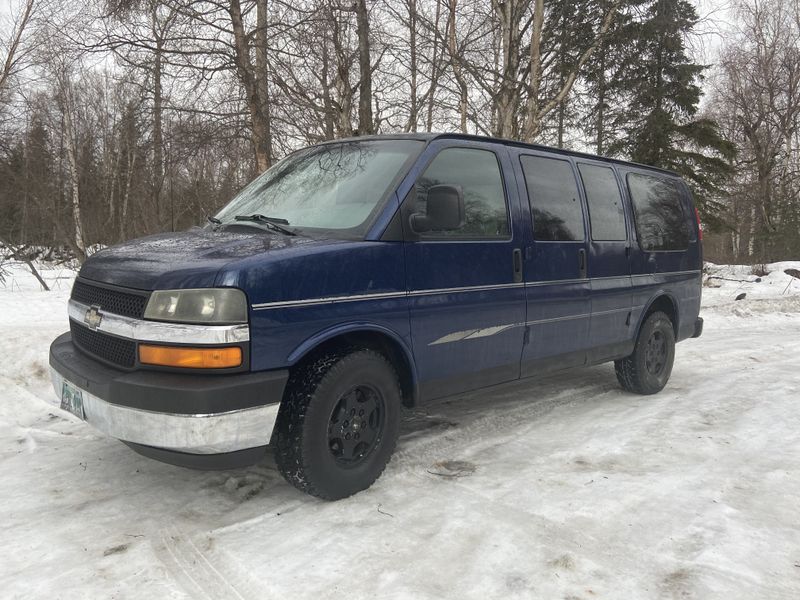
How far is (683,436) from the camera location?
14.3 ft

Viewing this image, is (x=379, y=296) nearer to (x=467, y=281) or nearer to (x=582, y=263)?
(x=467, y=281)

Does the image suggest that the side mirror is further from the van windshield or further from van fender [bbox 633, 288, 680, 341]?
van fender [bbox 633, 288, 680, 341]

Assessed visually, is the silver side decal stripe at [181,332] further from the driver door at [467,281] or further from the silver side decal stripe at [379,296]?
the driver door at [467,281]

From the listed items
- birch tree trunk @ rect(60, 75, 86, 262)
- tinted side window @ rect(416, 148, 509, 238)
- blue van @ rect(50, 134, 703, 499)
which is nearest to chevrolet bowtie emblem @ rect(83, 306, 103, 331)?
blue van @ rect(50, 134, 703, 499)

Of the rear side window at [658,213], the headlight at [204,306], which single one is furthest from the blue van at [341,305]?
the rear side window at [658,213]

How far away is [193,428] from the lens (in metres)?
2.62

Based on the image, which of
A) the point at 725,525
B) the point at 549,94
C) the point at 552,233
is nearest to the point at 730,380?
the point at 552,233

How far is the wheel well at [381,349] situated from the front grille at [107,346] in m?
0.81

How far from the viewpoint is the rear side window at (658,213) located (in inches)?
218

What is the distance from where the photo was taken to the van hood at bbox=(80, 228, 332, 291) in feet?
8.96

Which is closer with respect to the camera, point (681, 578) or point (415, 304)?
point (681, 578)

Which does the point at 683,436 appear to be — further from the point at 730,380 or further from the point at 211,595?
the point at 211,595

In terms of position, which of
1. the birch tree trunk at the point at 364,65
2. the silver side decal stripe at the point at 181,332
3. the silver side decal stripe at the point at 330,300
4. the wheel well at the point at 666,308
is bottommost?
the wheel well at the point at 666,308

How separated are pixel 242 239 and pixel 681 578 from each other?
8.88 ft
